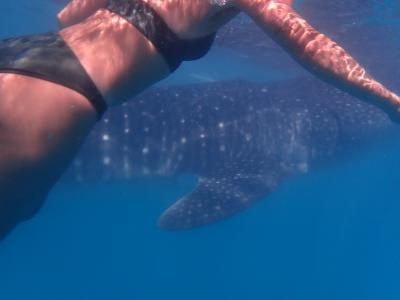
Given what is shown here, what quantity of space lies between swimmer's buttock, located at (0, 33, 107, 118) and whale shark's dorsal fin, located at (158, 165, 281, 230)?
6521mm

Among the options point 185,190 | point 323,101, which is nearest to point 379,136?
point 323,101

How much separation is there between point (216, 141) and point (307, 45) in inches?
320

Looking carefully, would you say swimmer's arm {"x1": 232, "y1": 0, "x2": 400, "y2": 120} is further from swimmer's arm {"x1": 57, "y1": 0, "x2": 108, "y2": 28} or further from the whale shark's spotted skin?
the whale shark's spotted skin

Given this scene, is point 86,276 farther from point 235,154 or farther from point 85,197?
point 235,154

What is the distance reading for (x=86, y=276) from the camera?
15.5 m

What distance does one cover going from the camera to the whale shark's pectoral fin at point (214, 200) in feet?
29.8

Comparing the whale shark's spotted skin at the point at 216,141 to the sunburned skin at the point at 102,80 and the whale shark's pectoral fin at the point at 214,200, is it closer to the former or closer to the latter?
the whale shark's pectoral fin at the point at 214,200

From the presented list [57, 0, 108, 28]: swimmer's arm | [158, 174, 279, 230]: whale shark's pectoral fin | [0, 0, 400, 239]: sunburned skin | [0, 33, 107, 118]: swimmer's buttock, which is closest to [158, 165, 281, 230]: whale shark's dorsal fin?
[158, 174, 279, 230]: whale shark's pectoral fin

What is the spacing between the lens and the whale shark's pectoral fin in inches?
358

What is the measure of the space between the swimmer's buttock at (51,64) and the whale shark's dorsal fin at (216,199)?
6521 millimetres

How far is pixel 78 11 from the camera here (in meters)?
3.61

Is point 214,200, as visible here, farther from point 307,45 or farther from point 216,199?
point 307,45

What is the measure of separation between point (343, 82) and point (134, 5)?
1.32 meters

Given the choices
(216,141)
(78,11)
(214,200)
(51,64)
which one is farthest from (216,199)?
(51,64)
